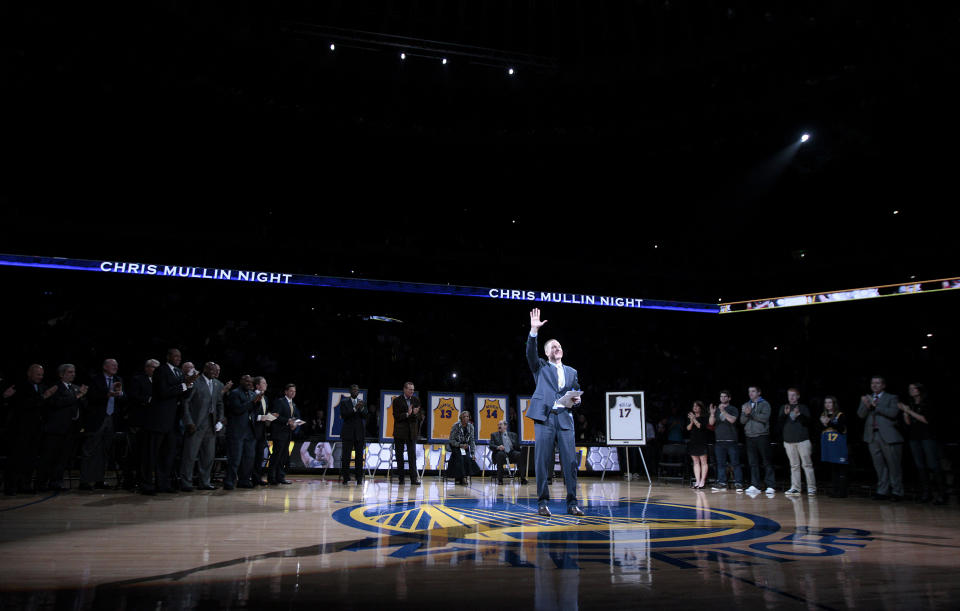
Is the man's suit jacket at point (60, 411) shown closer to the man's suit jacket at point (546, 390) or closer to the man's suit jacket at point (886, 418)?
the man's suit jacket at point (546, 390)

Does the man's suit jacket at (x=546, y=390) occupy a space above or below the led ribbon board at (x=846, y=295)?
below

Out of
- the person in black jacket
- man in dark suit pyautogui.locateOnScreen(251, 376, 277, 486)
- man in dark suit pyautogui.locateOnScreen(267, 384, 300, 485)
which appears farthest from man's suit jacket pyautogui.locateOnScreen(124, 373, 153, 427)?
the person in black jacket

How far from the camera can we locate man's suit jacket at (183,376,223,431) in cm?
712

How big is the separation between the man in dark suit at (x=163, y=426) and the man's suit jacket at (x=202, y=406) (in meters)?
0.16

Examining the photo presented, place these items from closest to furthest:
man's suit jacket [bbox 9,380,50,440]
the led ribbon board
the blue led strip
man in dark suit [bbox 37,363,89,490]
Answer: man's suit jacket [bbox 9,380,50,440], man in dark suit [bbox 37,363,89,490], the blue led strip, the led ribbon board

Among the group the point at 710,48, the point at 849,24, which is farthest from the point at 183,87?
the point at 849,24

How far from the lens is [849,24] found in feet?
31.0

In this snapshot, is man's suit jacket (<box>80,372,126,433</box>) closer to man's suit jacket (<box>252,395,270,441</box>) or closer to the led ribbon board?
man's suit jacket (<box>252,395,270,441</box>)

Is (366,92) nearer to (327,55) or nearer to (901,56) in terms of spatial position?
(327,55)

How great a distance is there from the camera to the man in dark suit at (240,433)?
7812 millimetres

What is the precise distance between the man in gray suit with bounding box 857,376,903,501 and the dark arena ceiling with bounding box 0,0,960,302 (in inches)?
242

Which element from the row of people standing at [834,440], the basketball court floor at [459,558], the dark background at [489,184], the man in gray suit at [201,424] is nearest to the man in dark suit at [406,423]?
the man in gray suit at [201,424]

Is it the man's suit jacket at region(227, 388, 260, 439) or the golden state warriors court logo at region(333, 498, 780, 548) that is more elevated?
the man's suit jacket at region(227, 388, 260, 439)

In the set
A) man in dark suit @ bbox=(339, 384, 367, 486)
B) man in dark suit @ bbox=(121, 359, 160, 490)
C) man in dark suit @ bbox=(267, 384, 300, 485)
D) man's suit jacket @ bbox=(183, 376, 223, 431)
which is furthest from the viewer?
man in dark suit @ bbox=(339, 384, 367, 486)
